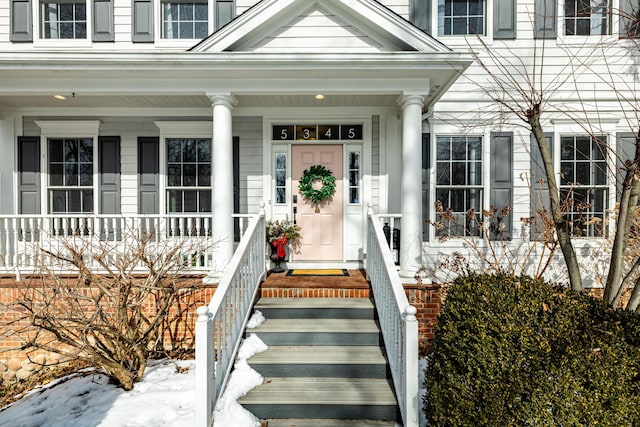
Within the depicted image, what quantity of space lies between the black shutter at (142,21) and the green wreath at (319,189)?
142 inches

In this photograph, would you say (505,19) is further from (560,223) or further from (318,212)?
(318,212)

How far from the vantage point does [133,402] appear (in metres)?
3.17

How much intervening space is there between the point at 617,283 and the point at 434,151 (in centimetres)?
333

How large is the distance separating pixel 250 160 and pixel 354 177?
69.4 inches

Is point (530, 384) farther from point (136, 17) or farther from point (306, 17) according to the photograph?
point (136, 17)

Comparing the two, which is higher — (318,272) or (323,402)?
(318,272)

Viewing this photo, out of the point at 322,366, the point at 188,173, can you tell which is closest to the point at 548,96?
the point at 322,366

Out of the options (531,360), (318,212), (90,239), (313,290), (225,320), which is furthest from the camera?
(318,212)

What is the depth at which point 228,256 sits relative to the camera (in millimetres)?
4398

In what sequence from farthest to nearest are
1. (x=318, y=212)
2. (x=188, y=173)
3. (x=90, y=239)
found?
(x=188, y=173), (x=318, y=212), (x=90, y=239)

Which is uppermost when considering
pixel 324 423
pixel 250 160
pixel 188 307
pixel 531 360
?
pixel 250 160

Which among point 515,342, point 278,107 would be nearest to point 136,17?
point 278,107

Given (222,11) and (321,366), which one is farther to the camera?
(222,11)

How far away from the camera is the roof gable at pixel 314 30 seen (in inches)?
175
